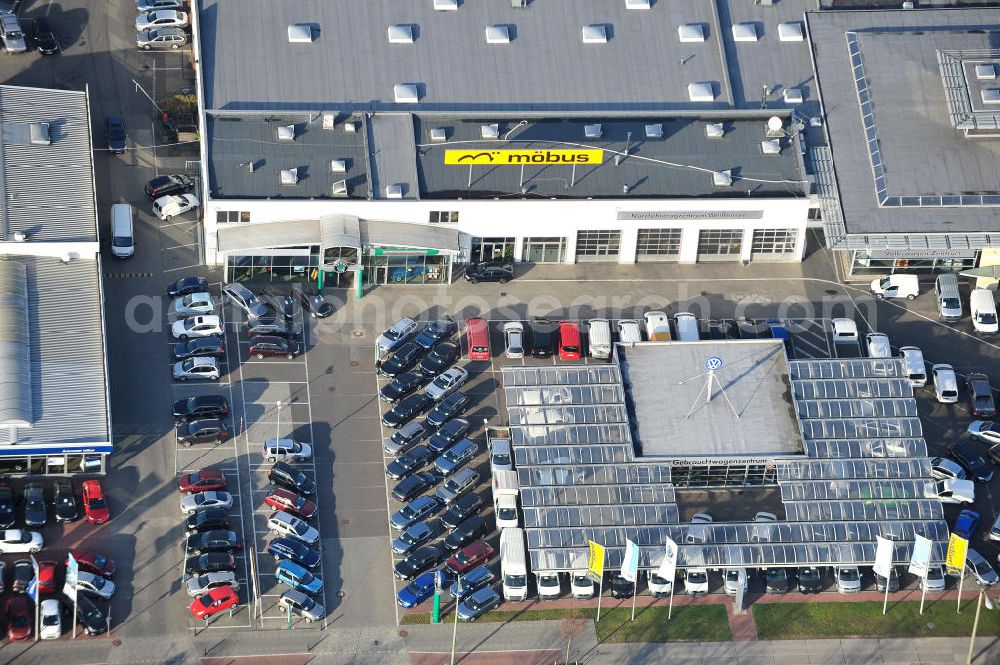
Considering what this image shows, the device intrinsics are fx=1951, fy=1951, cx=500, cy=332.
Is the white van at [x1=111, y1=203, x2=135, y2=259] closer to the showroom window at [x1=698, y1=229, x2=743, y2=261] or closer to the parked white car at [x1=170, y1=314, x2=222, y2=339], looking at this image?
the parked white car at [x1=170, y1=314, x2=222, y2=339]

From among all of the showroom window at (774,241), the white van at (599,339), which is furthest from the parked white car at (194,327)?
the showroom window at (774,241)

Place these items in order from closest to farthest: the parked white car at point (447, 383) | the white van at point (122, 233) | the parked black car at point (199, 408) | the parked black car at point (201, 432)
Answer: the parked black car at point (201, 432)
the parked black car at point (199, 408)
the parked white car at point (447, 383)
the white van at point (122, 233)

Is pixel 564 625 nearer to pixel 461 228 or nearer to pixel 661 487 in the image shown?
pixel 661 487

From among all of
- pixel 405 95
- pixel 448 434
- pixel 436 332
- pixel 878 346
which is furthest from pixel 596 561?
pixel 405 95

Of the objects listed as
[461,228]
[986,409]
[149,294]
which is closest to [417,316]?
[461,228]

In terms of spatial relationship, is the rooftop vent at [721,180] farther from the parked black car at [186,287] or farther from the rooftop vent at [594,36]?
the parked black car at [186,287]

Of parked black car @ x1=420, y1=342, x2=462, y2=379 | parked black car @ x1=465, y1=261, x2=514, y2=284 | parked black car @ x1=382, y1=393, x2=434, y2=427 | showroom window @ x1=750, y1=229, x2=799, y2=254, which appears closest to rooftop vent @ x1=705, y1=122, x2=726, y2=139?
showroom window @ x1=750, y1=229, x2=799, y2=254
